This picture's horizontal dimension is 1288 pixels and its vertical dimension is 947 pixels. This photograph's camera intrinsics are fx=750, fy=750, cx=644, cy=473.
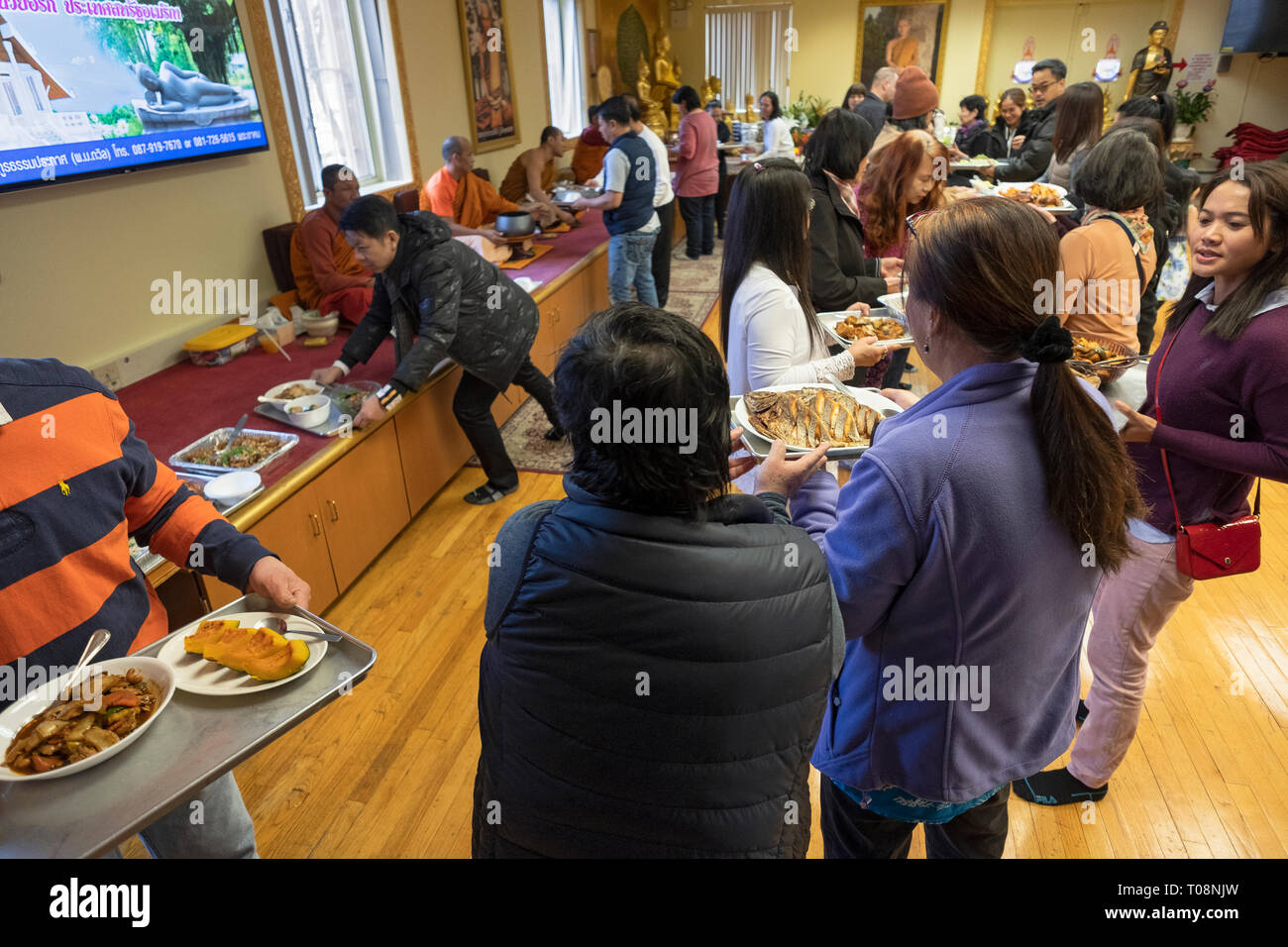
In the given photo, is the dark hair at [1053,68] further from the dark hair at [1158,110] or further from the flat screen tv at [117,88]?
the flat screen tv at [117,88]

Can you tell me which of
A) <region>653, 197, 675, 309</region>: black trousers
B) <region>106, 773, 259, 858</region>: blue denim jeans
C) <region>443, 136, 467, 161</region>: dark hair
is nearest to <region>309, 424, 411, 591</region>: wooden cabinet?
<region>106, 773, 259, 858</region>: blue denim jeans

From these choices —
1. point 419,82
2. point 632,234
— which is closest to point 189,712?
point 632,234

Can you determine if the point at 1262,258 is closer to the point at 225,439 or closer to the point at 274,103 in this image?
the point at 225,439

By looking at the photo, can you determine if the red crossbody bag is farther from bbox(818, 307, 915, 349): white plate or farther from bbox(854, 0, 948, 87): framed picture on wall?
bbox(854, 0, 948, 87): framed picture on wall

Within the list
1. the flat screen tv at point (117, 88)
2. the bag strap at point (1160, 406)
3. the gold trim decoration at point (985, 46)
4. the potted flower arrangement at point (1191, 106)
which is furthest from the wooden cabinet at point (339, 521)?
the gold trim decoration at point (985, 46)

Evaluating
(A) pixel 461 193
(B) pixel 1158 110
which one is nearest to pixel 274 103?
(A) pixel 461 193

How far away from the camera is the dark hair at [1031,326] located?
3.09 feet

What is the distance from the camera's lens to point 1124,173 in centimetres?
203

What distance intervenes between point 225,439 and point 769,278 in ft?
6.12

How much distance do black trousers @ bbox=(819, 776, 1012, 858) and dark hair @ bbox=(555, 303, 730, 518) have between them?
77cm

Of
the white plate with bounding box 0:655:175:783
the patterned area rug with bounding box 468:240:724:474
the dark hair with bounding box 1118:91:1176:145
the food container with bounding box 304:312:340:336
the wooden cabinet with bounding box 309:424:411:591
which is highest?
the dark hair with bounding box 1118:91:1176:145

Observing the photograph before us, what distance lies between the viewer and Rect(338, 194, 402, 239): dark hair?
2668 millimetres

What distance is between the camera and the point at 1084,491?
940 millimetres

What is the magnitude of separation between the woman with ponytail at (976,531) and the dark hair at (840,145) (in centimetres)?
159
